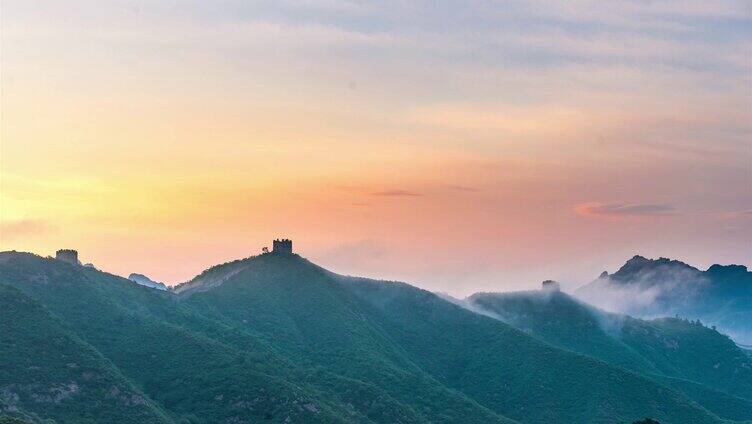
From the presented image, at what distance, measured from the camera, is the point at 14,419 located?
181m
